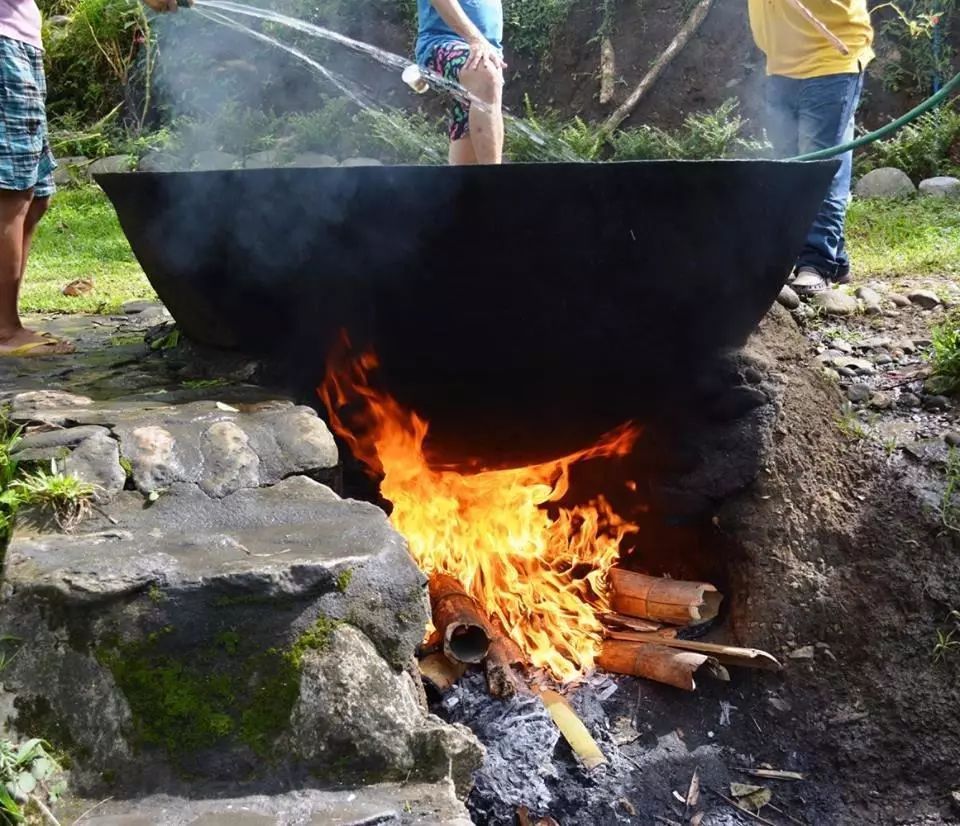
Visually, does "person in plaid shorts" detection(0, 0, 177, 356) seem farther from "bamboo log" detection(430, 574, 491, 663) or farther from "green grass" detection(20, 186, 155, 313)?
"bamboo log" detection(430, 574, 491, 663)

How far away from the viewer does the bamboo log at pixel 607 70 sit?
984cm

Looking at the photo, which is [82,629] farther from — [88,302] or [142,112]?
[142,112]

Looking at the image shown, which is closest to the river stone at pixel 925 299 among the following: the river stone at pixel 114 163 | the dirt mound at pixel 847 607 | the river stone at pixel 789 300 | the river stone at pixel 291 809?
the river stone at pixel 789 300

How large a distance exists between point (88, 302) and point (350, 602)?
3.60 metres

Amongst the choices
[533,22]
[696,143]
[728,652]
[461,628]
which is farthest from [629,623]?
[533,22]

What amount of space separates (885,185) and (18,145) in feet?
21.1

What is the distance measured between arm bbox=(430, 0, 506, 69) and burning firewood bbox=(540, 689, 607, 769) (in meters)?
2.41

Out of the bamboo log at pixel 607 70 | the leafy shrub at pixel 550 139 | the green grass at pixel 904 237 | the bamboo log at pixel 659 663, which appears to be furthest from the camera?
the bamboo log at pixel 607 70

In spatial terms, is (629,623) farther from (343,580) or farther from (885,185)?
(885,185)

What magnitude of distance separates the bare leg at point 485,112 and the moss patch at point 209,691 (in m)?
2.50

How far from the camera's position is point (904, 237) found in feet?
19.5

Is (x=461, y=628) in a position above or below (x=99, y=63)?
below

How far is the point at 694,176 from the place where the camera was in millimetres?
2656

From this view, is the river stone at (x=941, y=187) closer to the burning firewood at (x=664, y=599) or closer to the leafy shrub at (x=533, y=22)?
the leafy shrub at (x=533, y=22)
